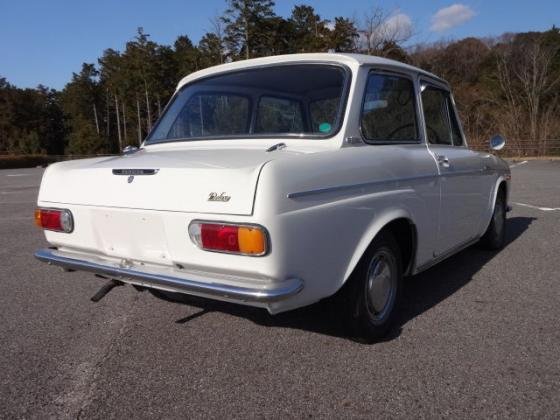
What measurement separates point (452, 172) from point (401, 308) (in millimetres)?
1131

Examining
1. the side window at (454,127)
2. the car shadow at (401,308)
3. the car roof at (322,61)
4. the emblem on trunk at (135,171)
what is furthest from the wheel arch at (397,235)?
the side window at (454,127)

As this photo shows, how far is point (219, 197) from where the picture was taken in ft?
7.88

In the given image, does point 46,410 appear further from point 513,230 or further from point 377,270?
point 513,230

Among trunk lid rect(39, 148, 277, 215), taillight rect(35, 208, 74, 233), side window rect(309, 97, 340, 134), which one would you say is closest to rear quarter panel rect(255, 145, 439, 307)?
trunk lid rect(39, 148, 277, 215)

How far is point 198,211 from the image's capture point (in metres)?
2.46

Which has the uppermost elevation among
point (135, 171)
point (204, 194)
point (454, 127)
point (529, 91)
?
point (529, 91)

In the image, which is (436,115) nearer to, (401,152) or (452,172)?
(452,172)

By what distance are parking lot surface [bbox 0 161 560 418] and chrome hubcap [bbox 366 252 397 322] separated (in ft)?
0.63

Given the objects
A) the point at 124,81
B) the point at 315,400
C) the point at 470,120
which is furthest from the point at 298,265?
the point at 124,81

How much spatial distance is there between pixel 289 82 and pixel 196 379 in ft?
6.66

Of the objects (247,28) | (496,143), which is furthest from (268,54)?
(496,143)

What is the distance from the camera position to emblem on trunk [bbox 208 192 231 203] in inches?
93.6

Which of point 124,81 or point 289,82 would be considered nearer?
point 289,82

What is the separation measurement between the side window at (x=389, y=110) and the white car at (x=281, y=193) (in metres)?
0.01
